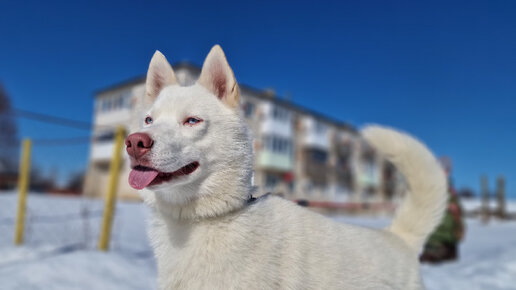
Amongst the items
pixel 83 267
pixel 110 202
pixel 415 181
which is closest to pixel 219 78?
pixel 415 181

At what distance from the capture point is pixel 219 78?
7.23 feet

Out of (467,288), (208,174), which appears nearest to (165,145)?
(208,174)

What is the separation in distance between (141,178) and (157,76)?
0.81m

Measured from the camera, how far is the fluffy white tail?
277 cm

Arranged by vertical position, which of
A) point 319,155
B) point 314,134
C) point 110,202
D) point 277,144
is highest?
point 314,134

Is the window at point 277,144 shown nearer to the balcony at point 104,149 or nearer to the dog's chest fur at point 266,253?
the balcony at point 104,149

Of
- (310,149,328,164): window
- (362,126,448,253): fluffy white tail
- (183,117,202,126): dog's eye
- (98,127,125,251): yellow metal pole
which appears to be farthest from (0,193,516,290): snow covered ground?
(310,149,328,164): window

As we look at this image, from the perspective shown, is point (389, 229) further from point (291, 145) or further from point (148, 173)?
point (291, 145)

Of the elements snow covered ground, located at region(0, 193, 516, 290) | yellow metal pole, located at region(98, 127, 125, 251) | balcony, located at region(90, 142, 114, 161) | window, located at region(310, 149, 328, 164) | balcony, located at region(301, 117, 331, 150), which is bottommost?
snow covered ground, located at region(0, 193, 516, 290)

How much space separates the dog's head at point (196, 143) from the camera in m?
1.75

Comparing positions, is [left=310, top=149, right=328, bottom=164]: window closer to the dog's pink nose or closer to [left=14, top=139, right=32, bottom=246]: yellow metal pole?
[left=14, top=139, right=32, bottom=246]: yellow metal pole

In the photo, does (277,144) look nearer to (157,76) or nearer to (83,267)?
(83,267)

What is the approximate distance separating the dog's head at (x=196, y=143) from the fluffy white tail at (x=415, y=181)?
3.95 feet

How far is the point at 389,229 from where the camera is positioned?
9.14ft
